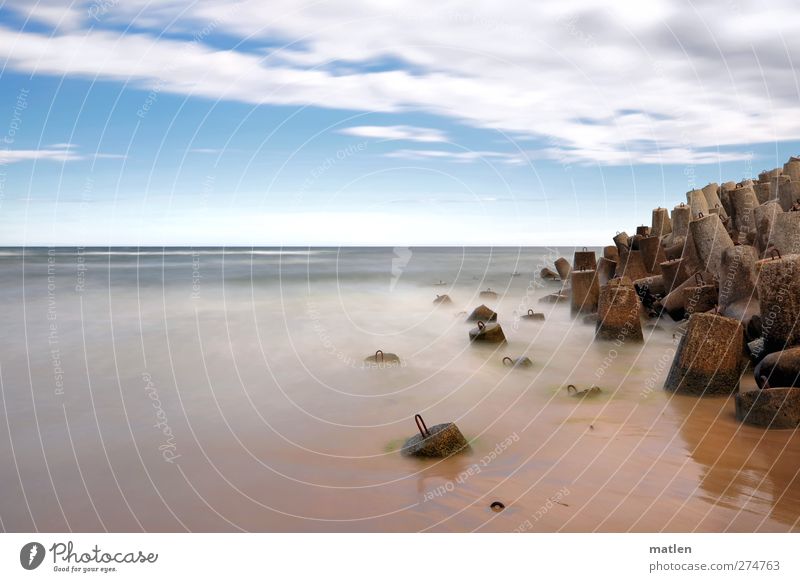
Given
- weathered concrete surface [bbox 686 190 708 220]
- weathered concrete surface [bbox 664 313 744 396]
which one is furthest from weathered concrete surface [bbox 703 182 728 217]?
weathered concrete surface [bbox 664 313 744 396]

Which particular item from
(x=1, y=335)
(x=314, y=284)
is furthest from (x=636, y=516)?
(x=314, y=284)

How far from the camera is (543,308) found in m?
14.1

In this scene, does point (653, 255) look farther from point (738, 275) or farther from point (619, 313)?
point (738, 275)

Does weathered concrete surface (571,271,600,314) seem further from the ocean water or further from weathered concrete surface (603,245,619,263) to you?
weathered concrete surface (603,245,619,263)

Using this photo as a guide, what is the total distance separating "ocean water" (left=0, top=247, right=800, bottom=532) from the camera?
153 inches

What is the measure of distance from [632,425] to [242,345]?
727cm

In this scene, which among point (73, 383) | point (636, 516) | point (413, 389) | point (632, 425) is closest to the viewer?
point (636, 516)

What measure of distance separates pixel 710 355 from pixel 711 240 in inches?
147

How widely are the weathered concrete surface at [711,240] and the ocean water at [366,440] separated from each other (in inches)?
52.4

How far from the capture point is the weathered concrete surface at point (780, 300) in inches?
201

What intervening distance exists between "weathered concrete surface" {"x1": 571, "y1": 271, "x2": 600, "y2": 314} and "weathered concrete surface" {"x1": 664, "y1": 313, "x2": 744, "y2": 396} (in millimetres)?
5324

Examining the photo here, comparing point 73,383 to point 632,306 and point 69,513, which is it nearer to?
point 69,513

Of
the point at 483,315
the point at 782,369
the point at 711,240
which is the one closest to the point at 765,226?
the point at 711,240

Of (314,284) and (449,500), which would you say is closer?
(449,500)
